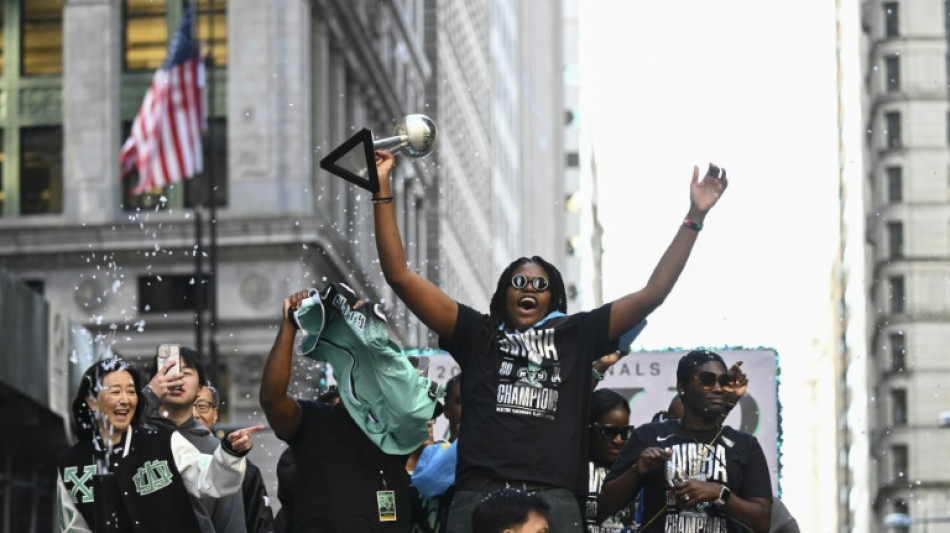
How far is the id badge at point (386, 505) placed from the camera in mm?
8164

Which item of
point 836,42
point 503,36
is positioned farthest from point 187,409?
point 836,42

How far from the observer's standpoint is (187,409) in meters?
9.05

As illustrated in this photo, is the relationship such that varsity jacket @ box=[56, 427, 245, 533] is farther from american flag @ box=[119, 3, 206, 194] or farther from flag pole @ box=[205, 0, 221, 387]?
american flag @ box=[119, 3, 206, 194]

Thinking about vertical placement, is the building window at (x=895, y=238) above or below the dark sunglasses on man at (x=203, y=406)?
above

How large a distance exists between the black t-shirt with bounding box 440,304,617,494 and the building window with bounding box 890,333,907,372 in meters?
116

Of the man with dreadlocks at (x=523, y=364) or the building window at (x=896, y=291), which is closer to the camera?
the man with dreadlocks at (x=523, y=364)

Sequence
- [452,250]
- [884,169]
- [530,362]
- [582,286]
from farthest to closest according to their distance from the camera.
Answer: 1. [582,286]
2. [884,169]
3. [452,250]
4. [530,362]

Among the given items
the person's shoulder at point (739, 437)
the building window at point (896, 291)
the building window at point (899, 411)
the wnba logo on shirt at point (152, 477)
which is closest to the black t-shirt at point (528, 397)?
the person's shoulder at point (739, 437)

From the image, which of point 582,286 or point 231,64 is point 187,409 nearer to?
point 231,64

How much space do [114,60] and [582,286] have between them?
110 metres

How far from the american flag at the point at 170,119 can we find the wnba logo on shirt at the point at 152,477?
29.8 metres

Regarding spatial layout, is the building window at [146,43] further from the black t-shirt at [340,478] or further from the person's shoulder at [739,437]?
the black t-shirt at [340,478]

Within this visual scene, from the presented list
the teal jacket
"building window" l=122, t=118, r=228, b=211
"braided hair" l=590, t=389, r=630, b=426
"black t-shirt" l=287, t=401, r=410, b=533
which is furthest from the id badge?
"building window" l=122, t=118, r=228, b=211

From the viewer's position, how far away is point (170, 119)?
3841 cm
